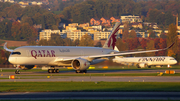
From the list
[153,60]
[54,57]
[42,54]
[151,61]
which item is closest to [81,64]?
[54,57]

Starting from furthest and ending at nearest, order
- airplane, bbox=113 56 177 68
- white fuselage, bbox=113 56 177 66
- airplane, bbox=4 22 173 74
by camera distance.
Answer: white fuselage, bbox=113 56 177 66 → airplane, bbox=113 56 177 68 → airplane, bbox=4 22 173 74

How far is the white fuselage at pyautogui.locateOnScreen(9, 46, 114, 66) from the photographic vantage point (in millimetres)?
51312

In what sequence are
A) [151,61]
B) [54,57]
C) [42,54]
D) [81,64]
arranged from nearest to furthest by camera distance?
1. [81,64]
2. [42,54]
3. [54,57]
4. [151,61]

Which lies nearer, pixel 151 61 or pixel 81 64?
pixel 81 64

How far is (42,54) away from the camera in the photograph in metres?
53.1

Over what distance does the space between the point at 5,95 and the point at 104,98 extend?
7.89 metres

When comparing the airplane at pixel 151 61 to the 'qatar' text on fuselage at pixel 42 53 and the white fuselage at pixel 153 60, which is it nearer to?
the white fuselage at pixel 153 60

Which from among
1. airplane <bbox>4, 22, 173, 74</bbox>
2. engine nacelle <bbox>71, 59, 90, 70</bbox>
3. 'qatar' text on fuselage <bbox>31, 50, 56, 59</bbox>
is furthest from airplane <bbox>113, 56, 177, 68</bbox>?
'qatar' text on fuselage <bbox>31, 50, 56, 59</bbox>

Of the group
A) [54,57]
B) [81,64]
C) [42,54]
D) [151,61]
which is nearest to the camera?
→ [81,64]

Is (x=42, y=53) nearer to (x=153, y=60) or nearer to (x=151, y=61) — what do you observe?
(x=151, y=61)

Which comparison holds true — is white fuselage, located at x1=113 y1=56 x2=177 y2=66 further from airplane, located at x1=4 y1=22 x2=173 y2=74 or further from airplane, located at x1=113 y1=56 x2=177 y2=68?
airplane, located at x1=4 y1=22 x2=173 y2=74

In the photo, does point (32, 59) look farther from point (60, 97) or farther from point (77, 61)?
point (60, 97)

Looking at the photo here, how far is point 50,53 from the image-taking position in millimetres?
54250

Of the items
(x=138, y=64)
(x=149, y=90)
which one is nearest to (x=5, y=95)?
(x=149, y=90)
